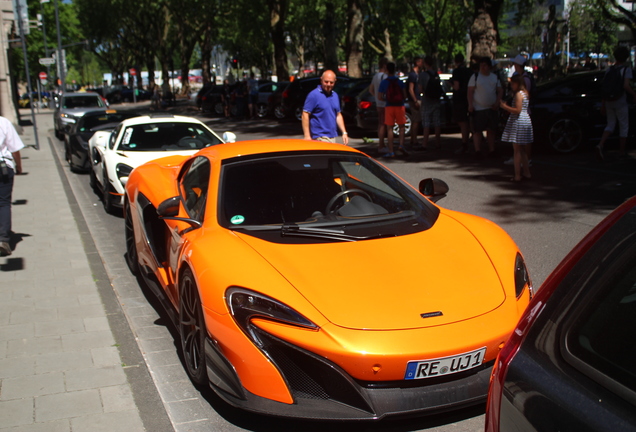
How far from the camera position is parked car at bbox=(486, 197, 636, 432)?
150 cm

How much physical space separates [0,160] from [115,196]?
2.60 m

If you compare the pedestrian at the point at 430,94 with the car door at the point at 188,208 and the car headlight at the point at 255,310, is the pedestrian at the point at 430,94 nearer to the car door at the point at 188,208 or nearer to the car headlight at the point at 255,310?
the car door at the point at 188,208

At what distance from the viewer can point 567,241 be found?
22.8 feet

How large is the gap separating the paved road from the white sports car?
0.51 metres

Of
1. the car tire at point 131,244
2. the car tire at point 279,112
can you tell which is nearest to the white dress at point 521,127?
the car tire at point 131,244

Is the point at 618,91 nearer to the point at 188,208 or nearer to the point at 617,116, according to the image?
the point at 617,116

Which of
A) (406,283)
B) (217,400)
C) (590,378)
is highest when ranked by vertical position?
(590,378)

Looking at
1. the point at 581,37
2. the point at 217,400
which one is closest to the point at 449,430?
the point at 217,400

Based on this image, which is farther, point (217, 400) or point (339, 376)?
point (217, 400)

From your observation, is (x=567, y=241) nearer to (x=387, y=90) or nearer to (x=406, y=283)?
(x=406, y=283)

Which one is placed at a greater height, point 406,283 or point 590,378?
point 590,378

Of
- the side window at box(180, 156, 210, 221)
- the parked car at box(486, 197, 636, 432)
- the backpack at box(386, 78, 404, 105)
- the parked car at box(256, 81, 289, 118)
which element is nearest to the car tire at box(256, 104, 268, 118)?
the parked car at box(256, 81, 289, 118)

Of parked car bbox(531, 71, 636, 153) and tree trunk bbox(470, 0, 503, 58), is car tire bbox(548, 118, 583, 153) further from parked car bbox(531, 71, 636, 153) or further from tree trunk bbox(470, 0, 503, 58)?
tree trunk bbox(470, 0, 503, 58)

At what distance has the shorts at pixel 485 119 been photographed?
1212 cm
